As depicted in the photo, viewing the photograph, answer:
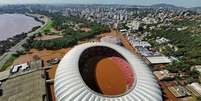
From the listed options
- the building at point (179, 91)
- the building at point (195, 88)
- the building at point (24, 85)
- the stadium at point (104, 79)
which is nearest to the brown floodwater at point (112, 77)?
the stadium at point (104, 79)

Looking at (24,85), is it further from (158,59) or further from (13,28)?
(13,28)

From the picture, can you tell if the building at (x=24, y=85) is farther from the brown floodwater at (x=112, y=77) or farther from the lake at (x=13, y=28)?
the lake at (x=13, y=28)

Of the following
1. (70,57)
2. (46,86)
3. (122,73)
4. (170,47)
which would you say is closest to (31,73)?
(46,86)

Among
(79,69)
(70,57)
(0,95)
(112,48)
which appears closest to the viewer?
(79,69)

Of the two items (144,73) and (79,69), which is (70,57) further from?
(144,73)

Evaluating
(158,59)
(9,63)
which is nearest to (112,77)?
(158,59)

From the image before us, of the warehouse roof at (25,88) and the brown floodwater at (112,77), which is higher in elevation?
the brown floodwater at (112,77)

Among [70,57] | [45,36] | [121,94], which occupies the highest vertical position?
[70,57]

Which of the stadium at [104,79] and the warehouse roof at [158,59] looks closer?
the stadium at [104,79]
